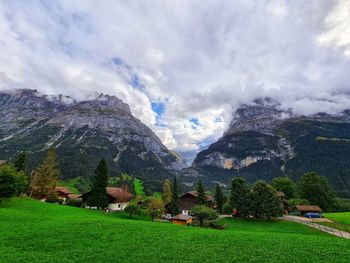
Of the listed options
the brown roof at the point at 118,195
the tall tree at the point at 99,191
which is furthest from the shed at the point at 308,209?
the tall tree at the point at 99,191

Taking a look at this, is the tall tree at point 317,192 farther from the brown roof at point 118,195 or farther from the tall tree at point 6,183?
the tall tree at point 6,183

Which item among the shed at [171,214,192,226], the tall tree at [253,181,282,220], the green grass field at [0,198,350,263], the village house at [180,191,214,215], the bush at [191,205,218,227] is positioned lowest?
the green grass field at [0,198,350,263]

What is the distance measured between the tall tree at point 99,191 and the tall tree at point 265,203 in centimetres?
4146

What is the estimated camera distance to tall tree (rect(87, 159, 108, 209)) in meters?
69.1

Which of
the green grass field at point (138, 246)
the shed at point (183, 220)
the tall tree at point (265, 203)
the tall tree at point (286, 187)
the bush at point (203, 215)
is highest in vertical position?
the tall tree at point (286, 187)

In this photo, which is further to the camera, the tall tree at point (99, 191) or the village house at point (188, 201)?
the village house at point (188, 201)

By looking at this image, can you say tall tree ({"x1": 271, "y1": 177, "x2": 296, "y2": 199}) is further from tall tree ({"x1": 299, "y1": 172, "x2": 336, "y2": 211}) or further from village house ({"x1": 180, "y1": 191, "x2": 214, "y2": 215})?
village house ({"x1": 180, "y1": 191, "x2": 214, "y2": 215})

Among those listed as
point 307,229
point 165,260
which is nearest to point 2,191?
point 165,260

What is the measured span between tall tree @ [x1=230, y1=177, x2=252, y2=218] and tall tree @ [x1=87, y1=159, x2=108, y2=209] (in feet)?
119

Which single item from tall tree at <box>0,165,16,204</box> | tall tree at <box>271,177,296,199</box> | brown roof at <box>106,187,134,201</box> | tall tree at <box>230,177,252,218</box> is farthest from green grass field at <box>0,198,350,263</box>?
tall tree at <box>271,177,296,199</box>

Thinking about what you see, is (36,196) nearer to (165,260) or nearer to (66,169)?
(165,260)

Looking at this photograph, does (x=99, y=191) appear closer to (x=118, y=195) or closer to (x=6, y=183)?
(x=118, y=195)

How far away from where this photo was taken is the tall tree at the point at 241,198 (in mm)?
65312

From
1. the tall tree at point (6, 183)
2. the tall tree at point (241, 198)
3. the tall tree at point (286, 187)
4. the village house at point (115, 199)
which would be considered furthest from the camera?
the tall tree at point (286, 187)
